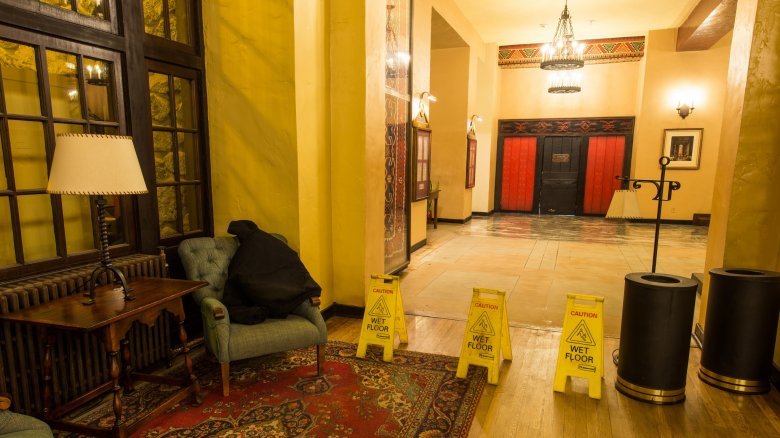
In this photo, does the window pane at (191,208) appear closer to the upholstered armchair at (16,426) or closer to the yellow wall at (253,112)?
the yellow wall at (253,112)

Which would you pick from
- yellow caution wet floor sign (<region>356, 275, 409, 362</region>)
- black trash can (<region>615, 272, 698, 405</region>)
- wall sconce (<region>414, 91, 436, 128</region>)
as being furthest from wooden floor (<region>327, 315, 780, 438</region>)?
wall sconce (<region>414, 91, 436, 128</region>)

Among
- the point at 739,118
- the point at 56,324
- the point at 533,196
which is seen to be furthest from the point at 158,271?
the point at 533,196

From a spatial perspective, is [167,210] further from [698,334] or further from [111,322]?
[698,334]

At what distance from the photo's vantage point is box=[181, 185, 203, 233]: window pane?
3.60 meters

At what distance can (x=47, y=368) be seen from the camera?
230 cm

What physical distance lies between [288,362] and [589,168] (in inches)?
380

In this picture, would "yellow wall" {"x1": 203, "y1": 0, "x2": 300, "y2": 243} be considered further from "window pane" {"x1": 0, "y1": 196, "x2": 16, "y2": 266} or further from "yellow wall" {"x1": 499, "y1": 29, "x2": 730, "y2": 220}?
"yellow wall" {"x1": 499, "y1": 29, "x2": 730, "y2": 220}

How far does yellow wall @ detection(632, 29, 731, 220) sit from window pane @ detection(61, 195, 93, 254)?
32.6 feet

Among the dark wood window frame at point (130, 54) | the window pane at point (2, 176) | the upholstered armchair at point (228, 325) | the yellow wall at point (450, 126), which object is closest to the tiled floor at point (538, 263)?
the yellow wall at point (450, 126)

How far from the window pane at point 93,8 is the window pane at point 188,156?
942 millimetres

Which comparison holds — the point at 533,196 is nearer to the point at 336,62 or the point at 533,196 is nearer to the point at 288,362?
the point at 336,62

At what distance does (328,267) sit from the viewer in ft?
13.6

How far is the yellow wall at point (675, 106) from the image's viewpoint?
30.0ft

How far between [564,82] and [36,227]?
9.65m
